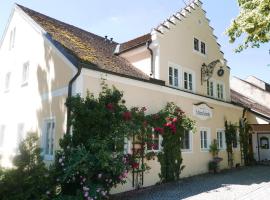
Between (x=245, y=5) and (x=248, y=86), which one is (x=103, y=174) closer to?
(x=245, y=5)

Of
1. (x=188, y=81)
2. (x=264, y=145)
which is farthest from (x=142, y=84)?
(x=264, y=145)

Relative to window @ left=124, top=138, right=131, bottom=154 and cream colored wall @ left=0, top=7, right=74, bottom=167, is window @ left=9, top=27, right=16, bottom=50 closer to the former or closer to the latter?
cream colored wall @ left=0, top=7, right=74, bottom=167

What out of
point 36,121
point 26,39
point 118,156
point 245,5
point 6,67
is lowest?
point 118,156

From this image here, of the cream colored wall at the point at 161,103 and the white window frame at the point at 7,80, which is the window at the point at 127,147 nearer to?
the cream colored wall at the point at 161,103

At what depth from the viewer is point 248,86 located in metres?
31.0

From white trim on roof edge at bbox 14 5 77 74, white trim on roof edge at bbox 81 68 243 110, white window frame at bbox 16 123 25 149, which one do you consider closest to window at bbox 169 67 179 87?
white trim on roof edge at bbox 81 68 243 110

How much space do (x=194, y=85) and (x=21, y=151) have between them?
12.0 meters

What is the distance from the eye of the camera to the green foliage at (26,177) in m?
7.54

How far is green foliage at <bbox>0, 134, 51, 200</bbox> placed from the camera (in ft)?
24.7

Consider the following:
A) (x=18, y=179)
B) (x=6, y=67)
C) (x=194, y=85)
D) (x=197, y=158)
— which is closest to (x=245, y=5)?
(x=194, y=85)

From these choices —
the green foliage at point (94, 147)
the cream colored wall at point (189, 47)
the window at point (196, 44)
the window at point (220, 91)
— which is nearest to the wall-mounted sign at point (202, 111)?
the cream colored wall at point (189, 47)

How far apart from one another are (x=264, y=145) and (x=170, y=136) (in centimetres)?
1493

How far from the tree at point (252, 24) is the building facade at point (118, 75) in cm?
359

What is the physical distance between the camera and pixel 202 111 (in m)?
16.7
